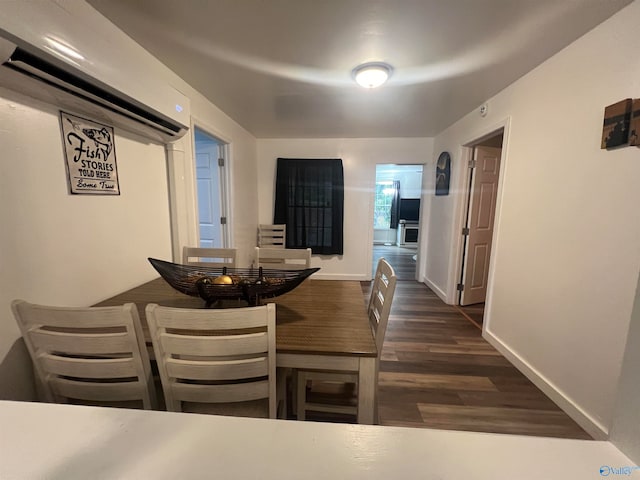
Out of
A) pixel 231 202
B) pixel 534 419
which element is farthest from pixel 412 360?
pixel 231 202

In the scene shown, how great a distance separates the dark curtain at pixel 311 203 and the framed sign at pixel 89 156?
8.62 feet

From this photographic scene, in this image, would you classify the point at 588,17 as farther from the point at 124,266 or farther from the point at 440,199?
the point at 124,266

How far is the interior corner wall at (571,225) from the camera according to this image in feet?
4.40

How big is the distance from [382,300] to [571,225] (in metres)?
1.32

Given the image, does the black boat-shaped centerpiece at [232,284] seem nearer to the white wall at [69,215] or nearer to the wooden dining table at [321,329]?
the wooden dining table at [321,329]

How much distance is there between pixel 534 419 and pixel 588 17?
230 centimetres

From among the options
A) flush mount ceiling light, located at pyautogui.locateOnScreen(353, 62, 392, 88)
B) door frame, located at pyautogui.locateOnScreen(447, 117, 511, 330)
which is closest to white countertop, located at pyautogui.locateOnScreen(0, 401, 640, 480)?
flush mount ceiling light, located at pyautogui.locateOnScreen(353, 62, 392, 88)

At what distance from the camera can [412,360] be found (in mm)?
2176

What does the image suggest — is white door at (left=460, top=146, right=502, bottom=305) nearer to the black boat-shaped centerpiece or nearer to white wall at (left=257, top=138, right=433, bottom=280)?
white wall at (left=257, top=138, right=433, bottom=280)

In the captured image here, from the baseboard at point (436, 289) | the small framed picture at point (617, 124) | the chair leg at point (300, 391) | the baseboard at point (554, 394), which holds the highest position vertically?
the small framed picture at point (617, 124)

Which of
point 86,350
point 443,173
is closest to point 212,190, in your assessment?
point 86,350

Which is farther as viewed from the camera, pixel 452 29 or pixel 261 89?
pixel 261 89

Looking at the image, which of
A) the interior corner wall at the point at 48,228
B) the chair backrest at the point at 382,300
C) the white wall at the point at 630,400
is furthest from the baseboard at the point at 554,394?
the interior corner wall at the point at 48,228

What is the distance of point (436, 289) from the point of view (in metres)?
3.71
